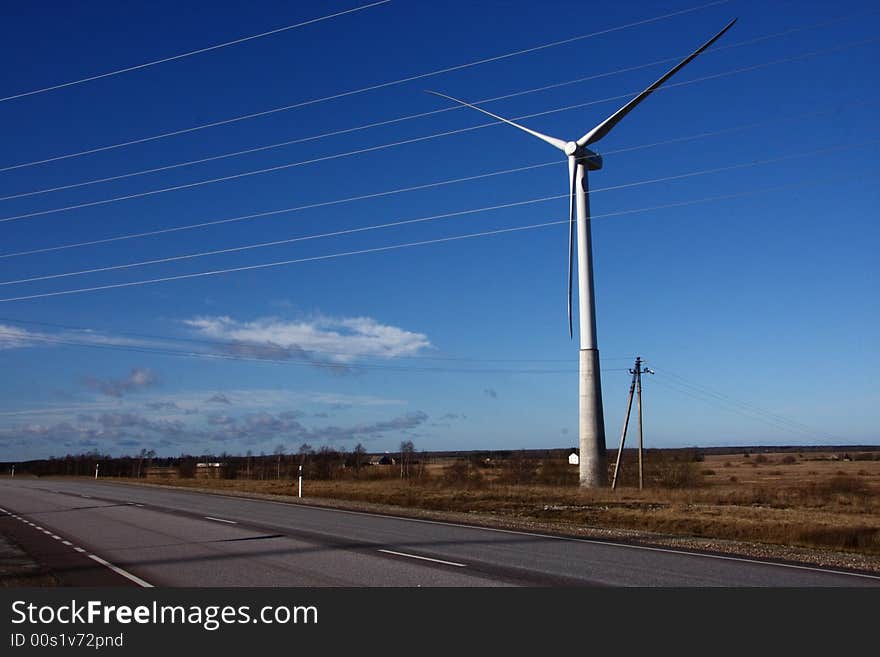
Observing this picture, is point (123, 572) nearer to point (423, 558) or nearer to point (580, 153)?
point (423, 558)

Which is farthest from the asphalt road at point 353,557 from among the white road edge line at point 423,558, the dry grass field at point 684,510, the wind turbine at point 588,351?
the wind turbine at point 588,351

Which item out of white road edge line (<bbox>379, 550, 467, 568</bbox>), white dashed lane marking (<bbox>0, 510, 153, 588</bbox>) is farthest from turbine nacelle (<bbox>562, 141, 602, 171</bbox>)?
white road edge line (<bbox>379, 550, 467, 568</bbox>)

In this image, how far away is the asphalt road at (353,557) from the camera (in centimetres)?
1167

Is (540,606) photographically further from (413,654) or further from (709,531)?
(709,531)

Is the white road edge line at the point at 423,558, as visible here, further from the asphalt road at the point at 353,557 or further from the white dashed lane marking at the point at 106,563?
the white dashed lane marking at the point at 106,563

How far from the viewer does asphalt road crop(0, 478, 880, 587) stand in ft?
38.3

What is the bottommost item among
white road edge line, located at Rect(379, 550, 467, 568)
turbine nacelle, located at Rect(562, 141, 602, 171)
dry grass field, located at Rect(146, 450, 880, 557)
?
dry grass field, located at Rect(146, 450, 880, 557)

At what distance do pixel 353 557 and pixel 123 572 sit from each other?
362 cm

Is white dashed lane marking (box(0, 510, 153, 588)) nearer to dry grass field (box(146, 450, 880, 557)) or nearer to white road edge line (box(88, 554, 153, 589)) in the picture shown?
white road edge line (box(88, 554, 153, 589))

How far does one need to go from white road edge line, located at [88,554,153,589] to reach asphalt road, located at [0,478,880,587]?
0.12ft

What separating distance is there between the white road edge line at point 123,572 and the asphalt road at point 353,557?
37mm

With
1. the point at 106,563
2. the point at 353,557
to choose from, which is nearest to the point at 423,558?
the point at 353,557

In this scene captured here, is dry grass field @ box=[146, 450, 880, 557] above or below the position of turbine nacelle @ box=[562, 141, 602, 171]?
below

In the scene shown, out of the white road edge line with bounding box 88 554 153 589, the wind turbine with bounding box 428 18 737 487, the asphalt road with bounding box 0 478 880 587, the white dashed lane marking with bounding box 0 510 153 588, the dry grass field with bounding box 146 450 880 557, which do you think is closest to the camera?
the white road edge line with bounding box 88 554 153 589
